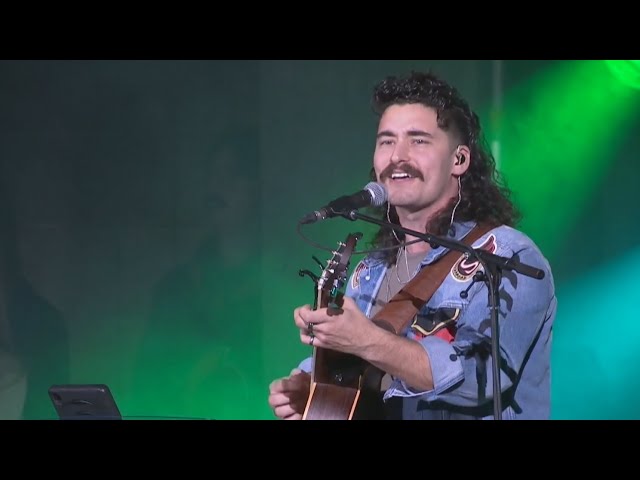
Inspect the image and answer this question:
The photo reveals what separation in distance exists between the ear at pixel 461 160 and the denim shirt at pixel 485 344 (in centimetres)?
33

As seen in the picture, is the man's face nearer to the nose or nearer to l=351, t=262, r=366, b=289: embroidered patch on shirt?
the nose

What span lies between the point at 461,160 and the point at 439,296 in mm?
620

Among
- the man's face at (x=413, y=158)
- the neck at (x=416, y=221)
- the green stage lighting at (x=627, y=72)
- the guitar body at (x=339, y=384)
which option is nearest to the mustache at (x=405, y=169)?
the man's face at (x=413, y=158)

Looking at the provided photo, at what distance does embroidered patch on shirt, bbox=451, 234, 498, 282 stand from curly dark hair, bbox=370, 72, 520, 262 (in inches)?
6.7

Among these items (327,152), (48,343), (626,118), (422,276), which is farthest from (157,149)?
(626,118)

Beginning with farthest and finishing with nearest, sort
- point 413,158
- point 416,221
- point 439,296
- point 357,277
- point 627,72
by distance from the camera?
point 627,72
point 357,277
point 416,221
point 413,158
point 439,296

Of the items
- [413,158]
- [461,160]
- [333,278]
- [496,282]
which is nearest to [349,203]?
[333,278]

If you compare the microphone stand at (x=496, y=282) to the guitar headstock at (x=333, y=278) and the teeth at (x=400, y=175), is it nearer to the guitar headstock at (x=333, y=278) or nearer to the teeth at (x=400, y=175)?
the guitar headstock at (x=333, y=278)

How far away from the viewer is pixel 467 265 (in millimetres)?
2992

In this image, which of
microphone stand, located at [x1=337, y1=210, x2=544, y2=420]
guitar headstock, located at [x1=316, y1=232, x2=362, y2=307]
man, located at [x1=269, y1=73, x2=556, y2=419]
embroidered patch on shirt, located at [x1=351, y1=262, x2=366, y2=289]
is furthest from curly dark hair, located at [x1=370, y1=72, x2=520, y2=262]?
microphone stand, located at [x1=337, y1=210, x2=544, y2=420]

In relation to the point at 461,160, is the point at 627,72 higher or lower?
higher

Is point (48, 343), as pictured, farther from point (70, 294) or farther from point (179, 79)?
point (179, 79)

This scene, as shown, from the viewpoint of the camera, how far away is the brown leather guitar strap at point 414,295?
2947 millimetres

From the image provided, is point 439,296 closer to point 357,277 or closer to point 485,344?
point 485,344
